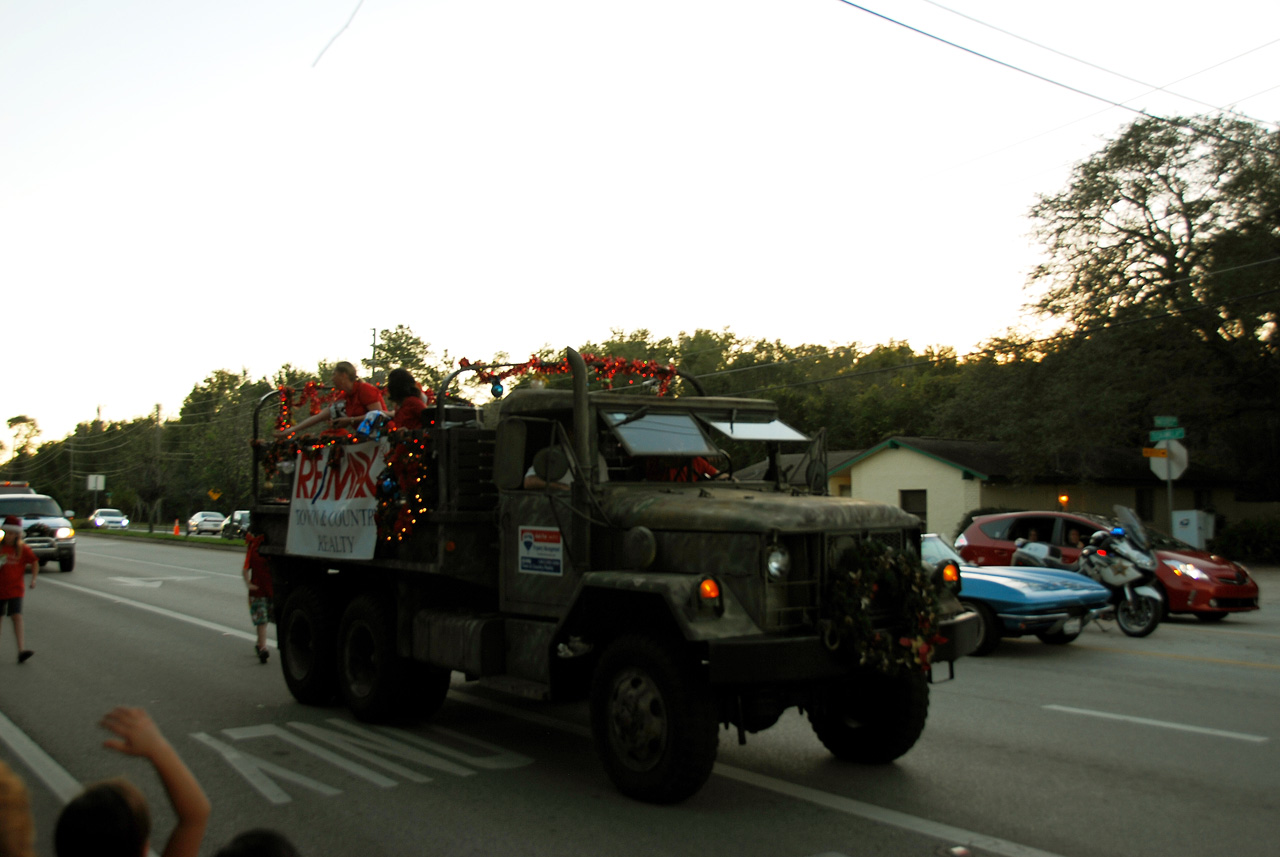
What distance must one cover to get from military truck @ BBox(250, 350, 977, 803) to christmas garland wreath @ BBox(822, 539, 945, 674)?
12 millimetres

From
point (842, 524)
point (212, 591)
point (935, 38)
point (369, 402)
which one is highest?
point (935, 38)

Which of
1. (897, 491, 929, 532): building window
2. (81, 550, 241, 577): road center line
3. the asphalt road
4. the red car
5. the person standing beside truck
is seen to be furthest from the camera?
(897, 491, 929, 532): building window

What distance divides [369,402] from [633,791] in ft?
14.8

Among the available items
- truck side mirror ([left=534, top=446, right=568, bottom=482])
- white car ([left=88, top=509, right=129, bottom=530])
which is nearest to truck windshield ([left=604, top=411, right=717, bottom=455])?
truck side mirror ([left=534, top=446, right=568, bottom=482])

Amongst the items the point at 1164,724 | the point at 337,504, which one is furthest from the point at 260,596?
the point at 1164,724

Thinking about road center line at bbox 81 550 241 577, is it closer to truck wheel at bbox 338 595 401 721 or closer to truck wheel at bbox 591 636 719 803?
truck wheel at bbox 338 595 401 721

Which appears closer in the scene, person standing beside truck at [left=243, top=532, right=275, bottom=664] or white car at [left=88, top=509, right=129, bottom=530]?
person standing beside truck at [left=243, top=532, right=275, bottom=664]

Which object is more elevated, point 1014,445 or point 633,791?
point 1014,445

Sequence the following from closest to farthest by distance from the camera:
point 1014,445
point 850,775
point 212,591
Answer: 1. point 850,775
2. point 212,591
3. point 1014,445

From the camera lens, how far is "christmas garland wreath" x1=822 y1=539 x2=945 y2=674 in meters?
5.78

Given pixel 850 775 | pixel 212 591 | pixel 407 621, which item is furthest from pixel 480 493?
pixel 212 591

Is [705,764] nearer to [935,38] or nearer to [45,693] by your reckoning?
[45,693]

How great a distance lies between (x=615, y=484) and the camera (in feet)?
22.4

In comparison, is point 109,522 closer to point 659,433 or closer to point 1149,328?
point 1149,328
